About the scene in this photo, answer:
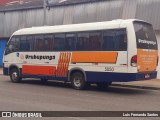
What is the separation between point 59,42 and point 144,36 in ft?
13.6

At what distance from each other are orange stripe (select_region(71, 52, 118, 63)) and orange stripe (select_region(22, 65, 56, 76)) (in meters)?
1.49

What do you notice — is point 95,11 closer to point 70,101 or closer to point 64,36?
point 64,36

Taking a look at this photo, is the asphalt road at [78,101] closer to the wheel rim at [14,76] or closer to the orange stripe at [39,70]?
the orange stripe at [39,70]

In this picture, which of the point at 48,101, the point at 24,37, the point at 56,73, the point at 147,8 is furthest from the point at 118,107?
the point at 147,8

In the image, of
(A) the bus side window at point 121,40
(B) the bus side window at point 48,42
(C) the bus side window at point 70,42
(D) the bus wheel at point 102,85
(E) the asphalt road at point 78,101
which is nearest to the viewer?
(E) the asphalt road at point 78,101

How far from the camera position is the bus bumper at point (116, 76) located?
1454 cm

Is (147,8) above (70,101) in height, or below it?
above

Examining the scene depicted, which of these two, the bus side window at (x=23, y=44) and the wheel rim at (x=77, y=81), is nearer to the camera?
the wheel rim at (x=77, y=81)

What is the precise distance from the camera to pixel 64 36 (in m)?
17.1

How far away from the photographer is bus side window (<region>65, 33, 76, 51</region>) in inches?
655

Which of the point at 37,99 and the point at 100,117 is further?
the point at 37,99

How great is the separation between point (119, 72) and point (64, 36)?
3.59 m

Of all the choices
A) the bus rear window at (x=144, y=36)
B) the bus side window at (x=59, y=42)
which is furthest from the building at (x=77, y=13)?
the bus side window at (x=59, y=42)

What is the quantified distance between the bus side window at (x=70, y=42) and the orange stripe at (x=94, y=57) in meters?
0.32
